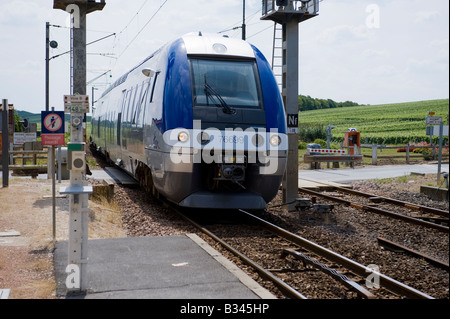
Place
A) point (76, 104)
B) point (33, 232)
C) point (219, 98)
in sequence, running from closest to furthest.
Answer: point (76, 104) → point (33, 232) → point (219, 98)

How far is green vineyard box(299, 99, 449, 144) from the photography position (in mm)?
49438

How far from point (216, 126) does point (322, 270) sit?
12.5 feet

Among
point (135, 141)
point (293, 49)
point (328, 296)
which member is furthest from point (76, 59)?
point (328, 296)

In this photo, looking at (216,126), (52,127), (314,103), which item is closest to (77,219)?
(216,126)

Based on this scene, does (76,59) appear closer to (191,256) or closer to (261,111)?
(261,111)

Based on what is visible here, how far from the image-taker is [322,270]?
728 cm

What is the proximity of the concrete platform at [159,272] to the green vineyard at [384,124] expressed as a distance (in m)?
35.4

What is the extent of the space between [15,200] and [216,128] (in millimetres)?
6010

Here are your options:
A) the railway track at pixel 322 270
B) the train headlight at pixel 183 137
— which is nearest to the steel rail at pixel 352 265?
the railway track at pixel 322 270

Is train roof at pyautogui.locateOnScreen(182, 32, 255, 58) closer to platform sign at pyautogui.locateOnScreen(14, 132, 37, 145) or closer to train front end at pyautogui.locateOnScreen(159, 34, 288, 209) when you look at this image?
train front end at pyautogui.locateOnScreen(159, 34, 288, 209)

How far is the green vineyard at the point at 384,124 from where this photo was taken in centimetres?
4944

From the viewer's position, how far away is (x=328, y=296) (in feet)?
21.3

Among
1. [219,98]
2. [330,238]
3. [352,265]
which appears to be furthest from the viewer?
[219,98]

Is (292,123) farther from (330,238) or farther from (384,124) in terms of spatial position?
(384,124)
